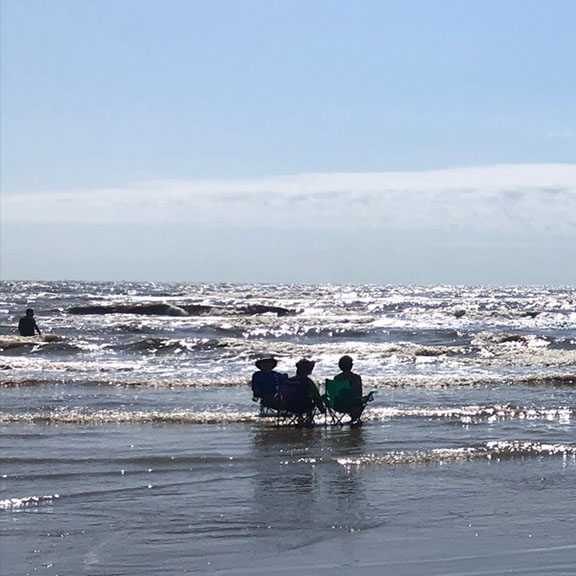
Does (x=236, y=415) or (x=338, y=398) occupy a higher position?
(x=338, y=398)

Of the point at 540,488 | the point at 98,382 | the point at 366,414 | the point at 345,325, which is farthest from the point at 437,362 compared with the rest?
the point at 345,325

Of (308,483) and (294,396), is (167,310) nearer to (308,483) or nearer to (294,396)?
(294,396)

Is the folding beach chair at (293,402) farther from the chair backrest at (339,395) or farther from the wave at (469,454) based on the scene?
the wave at (469,454)

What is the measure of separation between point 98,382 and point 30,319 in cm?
1134

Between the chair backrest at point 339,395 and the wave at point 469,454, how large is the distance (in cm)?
277

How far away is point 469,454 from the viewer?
39.8ft

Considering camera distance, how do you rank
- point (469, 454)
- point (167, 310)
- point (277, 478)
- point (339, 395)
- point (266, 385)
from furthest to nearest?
point (167, 310)
point (266, 385)
point (339, 395)
point (469, 454)
point (277, 478)

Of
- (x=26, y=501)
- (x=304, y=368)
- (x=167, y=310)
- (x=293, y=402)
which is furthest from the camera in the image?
(x=167, y=310)

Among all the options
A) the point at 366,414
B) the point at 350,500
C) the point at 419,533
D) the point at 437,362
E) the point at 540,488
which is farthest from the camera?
the point at 437,362

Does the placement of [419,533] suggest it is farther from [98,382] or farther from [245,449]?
[98,382]

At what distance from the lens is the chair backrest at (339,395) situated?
15.2 m

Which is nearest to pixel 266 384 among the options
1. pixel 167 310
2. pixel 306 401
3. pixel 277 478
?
pixel 306 401

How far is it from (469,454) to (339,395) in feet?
11.5

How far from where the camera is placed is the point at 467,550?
25.4ft
